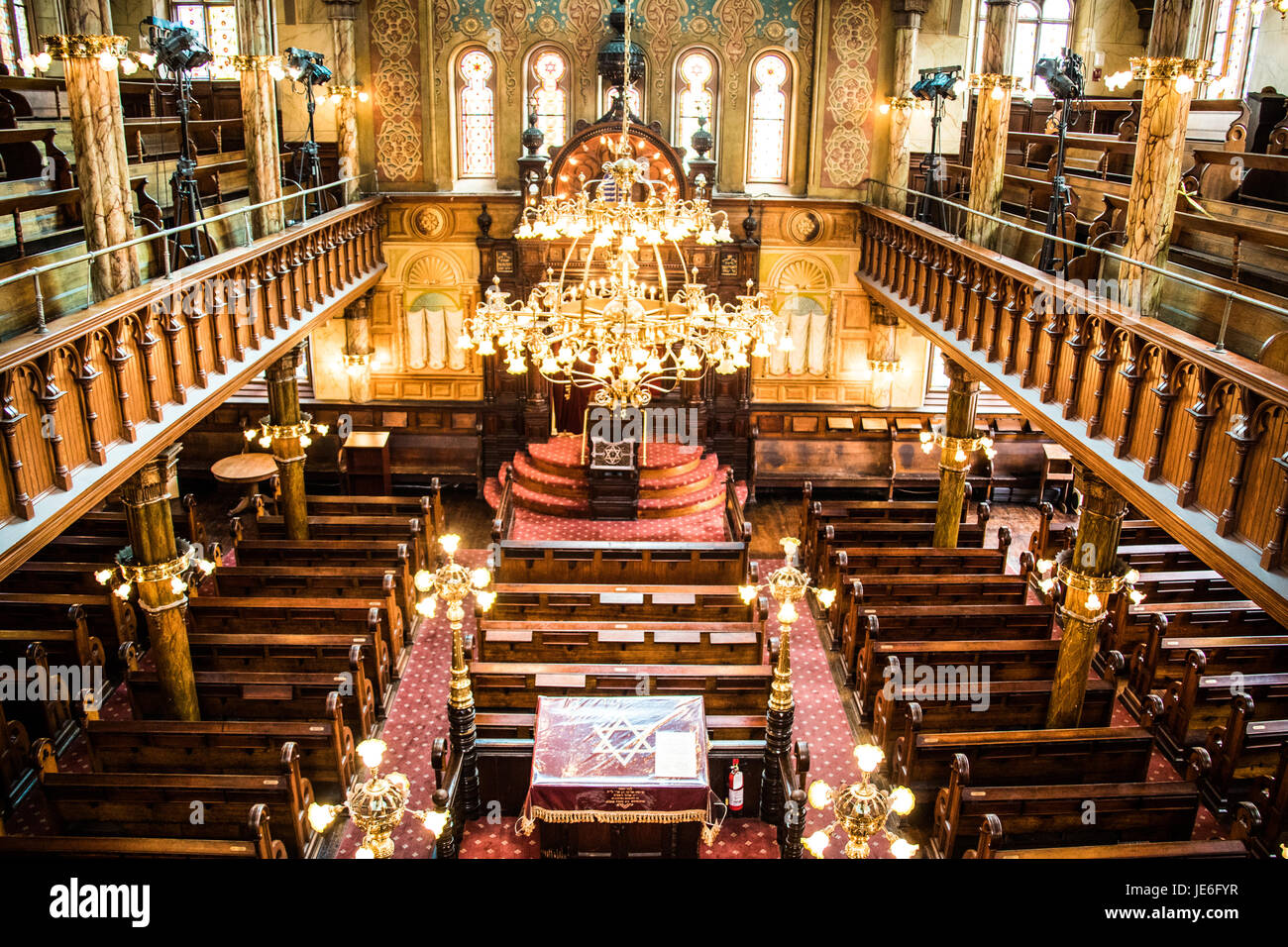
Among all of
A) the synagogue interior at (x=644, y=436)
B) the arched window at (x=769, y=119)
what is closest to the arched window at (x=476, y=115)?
the synagogue interior at (x=644, y=436)

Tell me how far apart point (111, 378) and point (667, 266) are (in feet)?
39.9

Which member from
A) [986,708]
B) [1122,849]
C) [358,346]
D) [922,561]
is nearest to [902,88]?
[922,561]

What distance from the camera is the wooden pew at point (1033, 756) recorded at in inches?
400

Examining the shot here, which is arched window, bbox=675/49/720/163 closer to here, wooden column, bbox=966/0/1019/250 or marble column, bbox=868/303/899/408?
marble column, bbox=868/303/899/408

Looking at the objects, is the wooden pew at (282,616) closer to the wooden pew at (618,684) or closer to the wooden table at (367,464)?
the wooden pew at (618,684)

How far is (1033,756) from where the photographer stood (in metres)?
10.2

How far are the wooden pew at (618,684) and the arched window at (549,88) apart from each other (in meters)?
11.9

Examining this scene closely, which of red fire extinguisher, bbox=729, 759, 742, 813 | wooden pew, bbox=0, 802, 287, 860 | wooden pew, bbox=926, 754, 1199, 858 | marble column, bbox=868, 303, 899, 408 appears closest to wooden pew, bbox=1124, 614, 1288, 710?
wooden pew, bbox=926, 754, 1199, 858

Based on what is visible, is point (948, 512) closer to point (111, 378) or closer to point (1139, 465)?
point (1139, 465)

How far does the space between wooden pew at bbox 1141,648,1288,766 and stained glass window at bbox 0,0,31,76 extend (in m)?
20.7

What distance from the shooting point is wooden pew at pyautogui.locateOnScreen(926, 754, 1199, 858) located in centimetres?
917

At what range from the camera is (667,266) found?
62.6 feet
